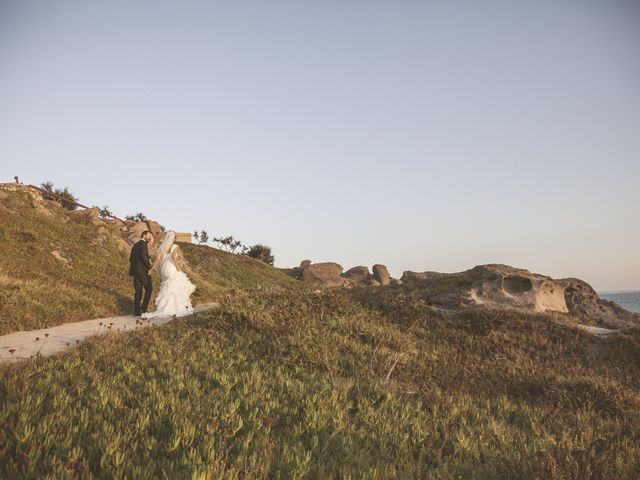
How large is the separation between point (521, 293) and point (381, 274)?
54.3 metres

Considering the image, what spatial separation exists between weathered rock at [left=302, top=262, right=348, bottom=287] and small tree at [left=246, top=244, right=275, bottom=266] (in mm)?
8978

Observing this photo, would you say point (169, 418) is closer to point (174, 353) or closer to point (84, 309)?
point (174, 353)

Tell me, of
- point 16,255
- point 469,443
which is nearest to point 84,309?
point 16,255

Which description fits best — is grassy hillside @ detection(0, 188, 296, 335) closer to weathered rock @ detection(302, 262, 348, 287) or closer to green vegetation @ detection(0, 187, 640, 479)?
green vegetation @ detection(0, 187, 640, 479)

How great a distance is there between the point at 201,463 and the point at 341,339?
6.10 metres

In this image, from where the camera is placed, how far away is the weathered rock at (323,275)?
57031 millimetres

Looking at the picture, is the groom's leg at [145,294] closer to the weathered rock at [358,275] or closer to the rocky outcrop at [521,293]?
the rocky outcrop at [521,293]

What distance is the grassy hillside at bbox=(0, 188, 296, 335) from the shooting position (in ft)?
39.3

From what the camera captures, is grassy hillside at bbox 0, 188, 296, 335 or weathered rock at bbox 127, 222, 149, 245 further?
weathered rock at bbox 127, 222, 149, 245

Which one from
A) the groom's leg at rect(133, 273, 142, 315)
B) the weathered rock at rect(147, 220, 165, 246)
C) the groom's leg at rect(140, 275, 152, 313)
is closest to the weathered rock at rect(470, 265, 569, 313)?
the groom's leg at rect(140, 275, 152, 313)

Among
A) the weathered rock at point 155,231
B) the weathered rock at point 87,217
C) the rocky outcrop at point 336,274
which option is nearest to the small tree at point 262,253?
the rocky outcrop at point 336,274

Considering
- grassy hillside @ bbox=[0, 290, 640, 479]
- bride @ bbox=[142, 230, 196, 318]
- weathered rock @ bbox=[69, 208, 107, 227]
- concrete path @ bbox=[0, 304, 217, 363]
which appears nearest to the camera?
grassy hillside @ bbox=[0, 290, 640, 479]

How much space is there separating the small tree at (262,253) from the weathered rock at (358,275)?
12930mm

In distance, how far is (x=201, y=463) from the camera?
3.15 metres
